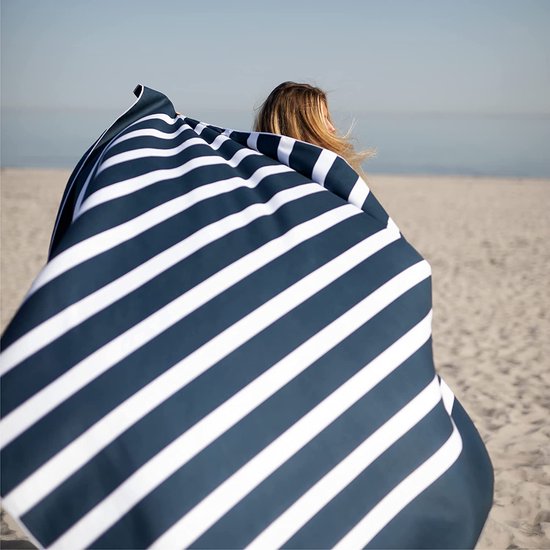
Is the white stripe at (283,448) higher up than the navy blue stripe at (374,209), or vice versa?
the navy blue stripe at (374,209)

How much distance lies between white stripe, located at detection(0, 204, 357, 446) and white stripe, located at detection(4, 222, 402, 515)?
9 cm

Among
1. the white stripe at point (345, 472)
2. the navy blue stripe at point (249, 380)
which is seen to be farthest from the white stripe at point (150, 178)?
the white stripe at point (345, 472)

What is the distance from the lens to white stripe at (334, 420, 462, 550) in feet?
5.27

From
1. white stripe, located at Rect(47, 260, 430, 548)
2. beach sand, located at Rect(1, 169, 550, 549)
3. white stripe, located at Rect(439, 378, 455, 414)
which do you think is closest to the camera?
white stripe, located at Rect(47, 260, 430, 548)

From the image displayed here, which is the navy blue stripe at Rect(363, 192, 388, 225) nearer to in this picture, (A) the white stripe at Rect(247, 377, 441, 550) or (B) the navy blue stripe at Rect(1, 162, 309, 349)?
(B) the navy blue stripe at Rect(1, 162, 309, 349)

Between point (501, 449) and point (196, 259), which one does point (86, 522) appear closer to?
point (196, 259)

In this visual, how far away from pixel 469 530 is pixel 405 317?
528mm

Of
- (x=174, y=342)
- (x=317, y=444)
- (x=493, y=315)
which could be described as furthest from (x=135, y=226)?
(x=493, y=315)

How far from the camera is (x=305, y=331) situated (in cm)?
165

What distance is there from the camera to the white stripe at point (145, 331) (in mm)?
1497

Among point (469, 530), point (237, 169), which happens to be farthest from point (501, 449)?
point (237, 169)

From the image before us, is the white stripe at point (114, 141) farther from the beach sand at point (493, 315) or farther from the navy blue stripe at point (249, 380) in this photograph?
the beach sand at point (493, 315)

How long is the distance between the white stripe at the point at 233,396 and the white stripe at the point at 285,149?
1.31ft

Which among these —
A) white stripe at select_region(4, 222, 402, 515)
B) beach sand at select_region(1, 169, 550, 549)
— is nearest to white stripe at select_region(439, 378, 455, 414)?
white stripe at select_region(4, 222, 402, 515)
